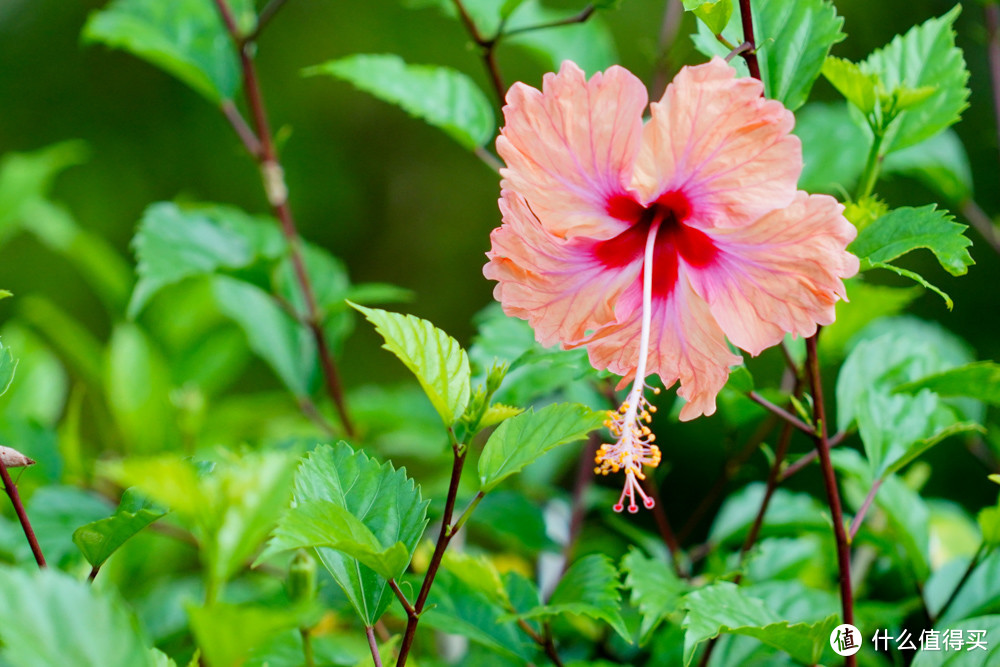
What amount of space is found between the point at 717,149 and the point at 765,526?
0.45 m

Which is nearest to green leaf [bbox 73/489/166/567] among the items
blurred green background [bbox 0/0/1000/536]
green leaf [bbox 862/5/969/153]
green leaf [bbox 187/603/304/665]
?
green leaf [bbox 187/603/304/665]

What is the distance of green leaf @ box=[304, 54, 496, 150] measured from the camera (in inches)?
34.5

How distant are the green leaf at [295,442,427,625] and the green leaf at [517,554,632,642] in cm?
12

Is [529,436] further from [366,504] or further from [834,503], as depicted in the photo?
[834,503]

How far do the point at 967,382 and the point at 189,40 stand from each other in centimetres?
94

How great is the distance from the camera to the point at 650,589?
63 centimetres

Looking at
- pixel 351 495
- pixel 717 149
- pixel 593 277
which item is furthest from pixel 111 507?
pixel 717 149

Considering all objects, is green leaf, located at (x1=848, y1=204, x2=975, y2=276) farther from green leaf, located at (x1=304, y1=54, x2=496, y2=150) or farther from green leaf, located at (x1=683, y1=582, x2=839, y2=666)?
green leaf, located at (x1=304, y1=54, x2=496, y2=150)

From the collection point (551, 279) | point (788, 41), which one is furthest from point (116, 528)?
point (788, 41)

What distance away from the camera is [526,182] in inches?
21.0

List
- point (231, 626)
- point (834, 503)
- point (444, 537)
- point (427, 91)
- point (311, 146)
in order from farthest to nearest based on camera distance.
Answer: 1. point (311, 146)
2. point (427, 91)
3. point (834, 503)
4. point (444, 537)
5. point (231, 626)

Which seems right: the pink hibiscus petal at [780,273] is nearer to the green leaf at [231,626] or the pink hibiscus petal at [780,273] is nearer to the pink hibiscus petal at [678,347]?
the pink hibiscus petal at [678,347]

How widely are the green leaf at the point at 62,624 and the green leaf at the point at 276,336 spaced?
76cm

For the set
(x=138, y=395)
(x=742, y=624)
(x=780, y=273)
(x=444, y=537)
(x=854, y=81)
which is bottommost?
(x=138, y=395)
